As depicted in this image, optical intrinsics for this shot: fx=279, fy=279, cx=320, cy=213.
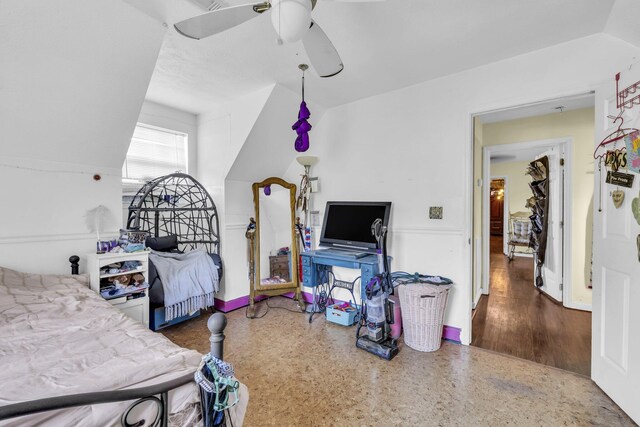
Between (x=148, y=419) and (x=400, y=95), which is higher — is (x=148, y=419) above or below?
below

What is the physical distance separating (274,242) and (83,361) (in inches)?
106

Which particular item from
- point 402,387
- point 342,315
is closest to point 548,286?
point 342,315

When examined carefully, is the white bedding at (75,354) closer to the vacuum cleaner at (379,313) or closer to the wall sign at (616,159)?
the vacuum cleaner at (379,313)

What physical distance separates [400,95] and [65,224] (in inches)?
133

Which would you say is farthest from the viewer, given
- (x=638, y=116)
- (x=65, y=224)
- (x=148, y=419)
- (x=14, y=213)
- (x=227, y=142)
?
(x=227, y=142)

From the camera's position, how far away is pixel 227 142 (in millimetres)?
3297

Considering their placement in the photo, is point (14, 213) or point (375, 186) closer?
point (14, 213)

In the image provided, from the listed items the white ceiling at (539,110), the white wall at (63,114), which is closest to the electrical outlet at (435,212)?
the white ceiling at (539,110)

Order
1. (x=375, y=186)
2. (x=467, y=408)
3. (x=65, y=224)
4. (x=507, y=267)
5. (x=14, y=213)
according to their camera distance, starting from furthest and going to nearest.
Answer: (x=507, y=267) → (x=375, y=186) → (x=65, y=224) → (x=14, y=213) → (x=467, y=408)

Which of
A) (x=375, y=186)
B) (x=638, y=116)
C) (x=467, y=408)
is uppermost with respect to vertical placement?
(x=638, y=116)

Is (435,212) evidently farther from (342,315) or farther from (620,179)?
(342,315)

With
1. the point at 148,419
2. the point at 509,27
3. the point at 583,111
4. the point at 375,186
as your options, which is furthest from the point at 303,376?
the point at 583,111

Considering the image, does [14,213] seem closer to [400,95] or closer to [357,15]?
[357,15]

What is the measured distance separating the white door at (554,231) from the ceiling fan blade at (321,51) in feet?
11.4
